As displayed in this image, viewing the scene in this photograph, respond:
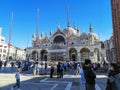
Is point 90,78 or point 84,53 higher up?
point 84,53

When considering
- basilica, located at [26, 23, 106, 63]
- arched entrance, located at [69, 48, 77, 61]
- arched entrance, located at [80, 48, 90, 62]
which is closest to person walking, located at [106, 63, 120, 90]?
basilica, located at [26, 23, 106, 63]

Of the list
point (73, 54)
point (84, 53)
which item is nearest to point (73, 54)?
point (73, 54)

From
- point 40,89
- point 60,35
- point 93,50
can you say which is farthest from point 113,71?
point 60,35

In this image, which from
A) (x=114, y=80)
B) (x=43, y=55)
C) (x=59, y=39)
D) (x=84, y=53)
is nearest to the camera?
(x=114, y=80)

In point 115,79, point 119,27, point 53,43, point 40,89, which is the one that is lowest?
point 40,89

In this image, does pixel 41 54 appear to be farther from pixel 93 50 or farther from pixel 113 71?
pixel 113 71

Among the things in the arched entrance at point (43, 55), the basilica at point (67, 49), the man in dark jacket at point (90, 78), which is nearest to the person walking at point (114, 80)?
the man in dark jacket at point (90, 78)

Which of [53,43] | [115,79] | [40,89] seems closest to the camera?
[115,79]

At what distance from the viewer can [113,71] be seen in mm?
5188

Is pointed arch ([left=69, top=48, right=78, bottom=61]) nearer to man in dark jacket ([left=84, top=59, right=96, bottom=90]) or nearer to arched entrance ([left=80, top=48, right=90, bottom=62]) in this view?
arched entrance ([left=80, top=48, right=90, bottom=62])

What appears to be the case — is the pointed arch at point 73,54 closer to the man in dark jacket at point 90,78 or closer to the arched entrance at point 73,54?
the arched entrance at point 73,54

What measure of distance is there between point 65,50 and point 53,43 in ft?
23.3

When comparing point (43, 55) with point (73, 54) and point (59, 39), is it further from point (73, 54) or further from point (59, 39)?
point (73, 54)

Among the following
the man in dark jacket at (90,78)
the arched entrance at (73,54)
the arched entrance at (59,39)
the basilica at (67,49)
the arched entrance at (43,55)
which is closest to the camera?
the man in dark jacket at (90,78)
